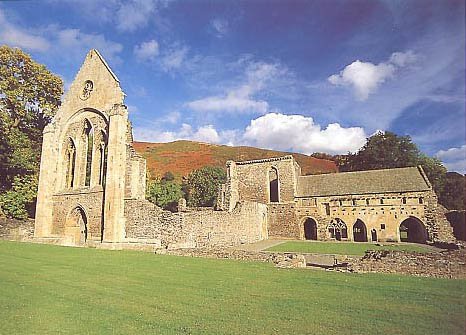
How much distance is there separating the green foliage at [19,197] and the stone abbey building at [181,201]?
270 cm

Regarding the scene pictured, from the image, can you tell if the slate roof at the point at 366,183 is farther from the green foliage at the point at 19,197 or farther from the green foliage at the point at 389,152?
the green foliage at the point at 19,197

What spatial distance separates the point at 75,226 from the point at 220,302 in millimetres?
20217

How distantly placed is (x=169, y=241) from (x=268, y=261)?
24.0 ft

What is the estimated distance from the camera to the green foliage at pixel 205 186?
5159 centimetres

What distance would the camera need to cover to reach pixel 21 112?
2792 cm

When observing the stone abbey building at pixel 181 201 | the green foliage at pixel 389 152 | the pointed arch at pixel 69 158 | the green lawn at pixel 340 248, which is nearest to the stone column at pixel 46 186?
the stone abbey building at pixel 181 201

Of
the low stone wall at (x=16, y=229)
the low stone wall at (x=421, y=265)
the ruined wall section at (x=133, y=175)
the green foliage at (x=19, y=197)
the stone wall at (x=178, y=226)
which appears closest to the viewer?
the low stone wall at (x=421, y=265)

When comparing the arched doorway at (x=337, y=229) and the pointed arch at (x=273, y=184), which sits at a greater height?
the pointed arch at (x=273, y=184)

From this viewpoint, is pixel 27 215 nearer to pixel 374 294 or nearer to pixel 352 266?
pixel 352 266

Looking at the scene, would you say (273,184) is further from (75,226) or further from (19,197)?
(19,197)

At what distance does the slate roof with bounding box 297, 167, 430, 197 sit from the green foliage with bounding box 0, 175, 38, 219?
2615cm

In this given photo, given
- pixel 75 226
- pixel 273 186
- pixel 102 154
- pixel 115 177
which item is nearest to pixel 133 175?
pixel 115 177

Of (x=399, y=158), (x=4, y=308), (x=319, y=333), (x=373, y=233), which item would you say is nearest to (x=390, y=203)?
(x=373, y=233)

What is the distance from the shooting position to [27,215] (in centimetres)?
2684
